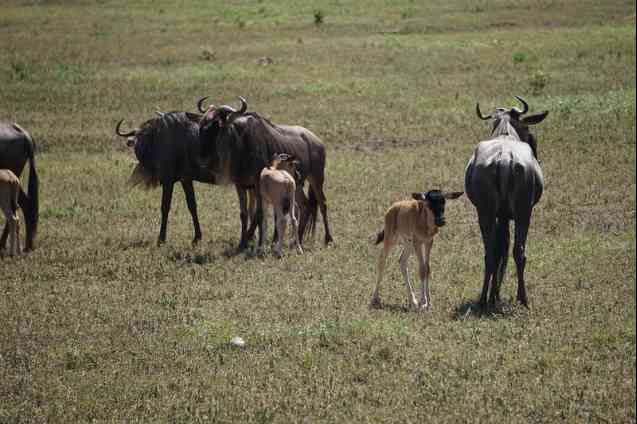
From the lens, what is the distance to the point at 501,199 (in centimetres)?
1262

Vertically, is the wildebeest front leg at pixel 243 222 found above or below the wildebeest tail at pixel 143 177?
below

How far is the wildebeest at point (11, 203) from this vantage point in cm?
1619

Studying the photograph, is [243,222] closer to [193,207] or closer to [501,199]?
[193,207]

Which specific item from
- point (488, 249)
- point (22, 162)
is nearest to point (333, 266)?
point (488, 249)

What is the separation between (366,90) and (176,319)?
2111 cm

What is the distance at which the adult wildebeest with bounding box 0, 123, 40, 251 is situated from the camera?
666 inches

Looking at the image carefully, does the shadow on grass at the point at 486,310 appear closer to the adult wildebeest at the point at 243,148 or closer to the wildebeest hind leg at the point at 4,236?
the adult wildebeest at the point at 243,148

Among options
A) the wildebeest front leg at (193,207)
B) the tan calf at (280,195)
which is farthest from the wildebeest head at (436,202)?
the wildebeest front leg at (193,207)

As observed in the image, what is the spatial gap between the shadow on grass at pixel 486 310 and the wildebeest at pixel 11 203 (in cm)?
731

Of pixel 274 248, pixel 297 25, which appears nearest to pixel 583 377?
pixel 274 248

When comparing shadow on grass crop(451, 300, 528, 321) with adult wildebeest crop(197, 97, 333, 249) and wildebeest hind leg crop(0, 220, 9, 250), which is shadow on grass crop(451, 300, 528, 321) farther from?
wildebeest hind leg crop(0, 220, 9, 250)

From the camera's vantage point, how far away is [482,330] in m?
11.5

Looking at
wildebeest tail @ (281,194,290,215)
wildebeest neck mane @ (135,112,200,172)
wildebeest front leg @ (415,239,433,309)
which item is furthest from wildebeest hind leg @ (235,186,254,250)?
wildebeest front leg @ (415,239,433,309)

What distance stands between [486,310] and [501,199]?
1334mm
